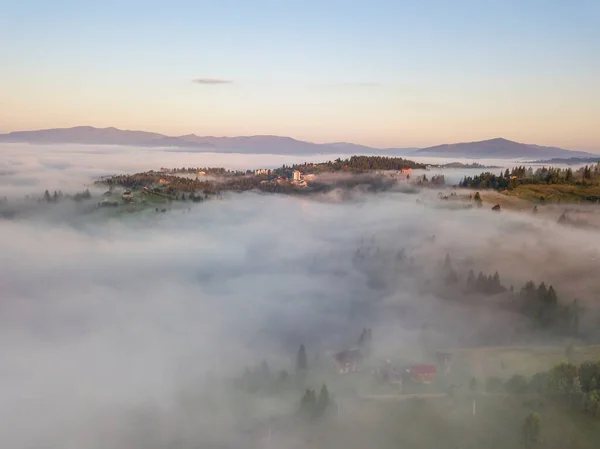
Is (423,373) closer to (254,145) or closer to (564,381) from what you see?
(564,381)

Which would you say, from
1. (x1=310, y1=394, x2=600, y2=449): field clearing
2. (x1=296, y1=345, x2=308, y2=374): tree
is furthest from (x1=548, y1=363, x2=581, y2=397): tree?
(x1=296, y1=345, x2=308, y2=374): tree

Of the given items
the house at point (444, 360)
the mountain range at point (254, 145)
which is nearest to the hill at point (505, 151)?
the mountain range at point (254, 145)

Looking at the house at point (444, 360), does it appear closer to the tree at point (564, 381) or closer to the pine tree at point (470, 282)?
the tree at point (564, 381)

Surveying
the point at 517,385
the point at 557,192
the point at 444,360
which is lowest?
the point at 444,360

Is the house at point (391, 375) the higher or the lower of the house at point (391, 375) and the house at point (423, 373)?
the lower

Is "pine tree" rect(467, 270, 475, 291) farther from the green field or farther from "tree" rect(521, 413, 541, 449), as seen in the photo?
"tree" rect(521, 413, 541, 449)

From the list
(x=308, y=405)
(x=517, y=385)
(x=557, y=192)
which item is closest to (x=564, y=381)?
(x=517, y=385)
